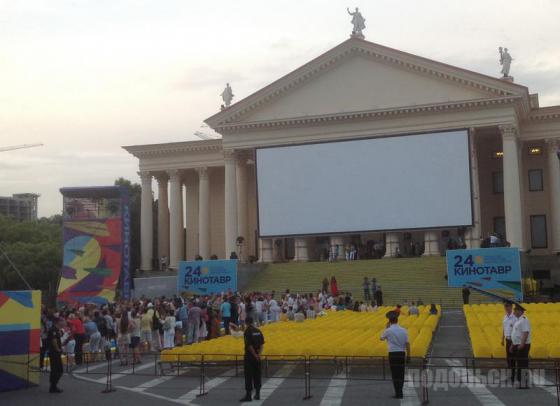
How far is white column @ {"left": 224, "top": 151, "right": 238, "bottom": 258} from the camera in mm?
57188

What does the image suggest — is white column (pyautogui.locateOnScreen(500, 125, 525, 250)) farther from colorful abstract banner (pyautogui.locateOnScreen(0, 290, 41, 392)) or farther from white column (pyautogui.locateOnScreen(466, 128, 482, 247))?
colorful abstract banner (pyautogui.locateOnScreen(0, 290, 41, 392))

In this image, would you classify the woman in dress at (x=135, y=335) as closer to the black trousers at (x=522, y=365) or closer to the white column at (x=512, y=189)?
the black trousers at (x=522, y=365)

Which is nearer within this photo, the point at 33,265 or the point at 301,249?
the point at 301,249

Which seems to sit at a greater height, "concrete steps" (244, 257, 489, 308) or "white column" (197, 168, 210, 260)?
"white column" (197, 168, 210, 260)

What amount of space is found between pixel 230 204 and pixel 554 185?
2227cm

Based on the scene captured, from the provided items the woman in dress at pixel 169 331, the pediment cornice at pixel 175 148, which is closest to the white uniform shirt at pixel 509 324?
the woman in dress at pixel 169 331

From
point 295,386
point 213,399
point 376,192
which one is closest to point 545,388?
point 295,386

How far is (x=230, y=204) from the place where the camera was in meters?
57.5

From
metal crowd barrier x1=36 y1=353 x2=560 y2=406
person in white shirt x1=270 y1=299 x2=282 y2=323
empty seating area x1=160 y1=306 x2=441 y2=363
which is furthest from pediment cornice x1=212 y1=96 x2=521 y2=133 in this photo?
metal crowd barrier x1=36 y1=353 x2=560 y2=406

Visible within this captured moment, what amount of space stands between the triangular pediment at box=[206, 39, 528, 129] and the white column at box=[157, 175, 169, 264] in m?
10.4

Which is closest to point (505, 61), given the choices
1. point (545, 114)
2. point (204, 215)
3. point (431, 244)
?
point (545, 114)

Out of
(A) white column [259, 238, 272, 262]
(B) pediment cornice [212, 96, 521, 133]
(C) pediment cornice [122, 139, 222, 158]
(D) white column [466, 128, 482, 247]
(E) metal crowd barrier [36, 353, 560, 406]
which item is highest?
(B) pediment cornice [212, 96, 521, 133]

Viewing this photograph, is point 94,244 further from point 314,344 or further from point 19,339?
point 314,344

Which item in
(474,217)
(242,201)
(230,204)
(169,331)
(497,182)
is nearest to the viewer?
(169,331)
